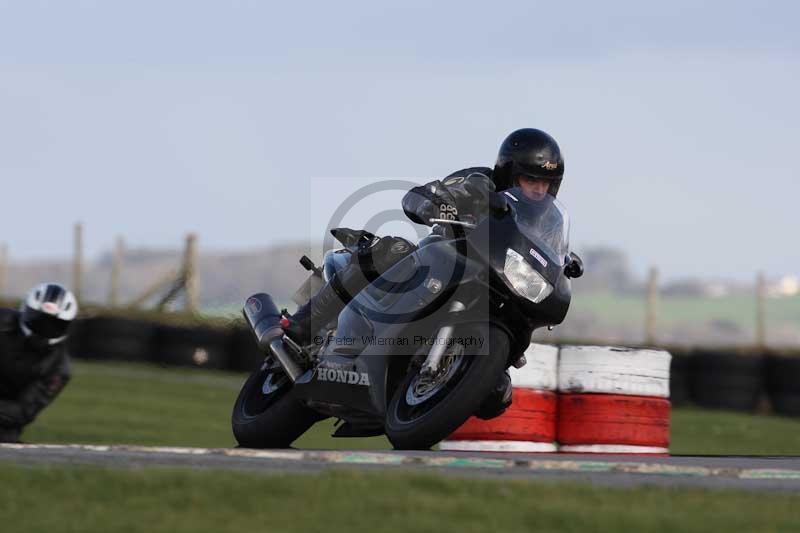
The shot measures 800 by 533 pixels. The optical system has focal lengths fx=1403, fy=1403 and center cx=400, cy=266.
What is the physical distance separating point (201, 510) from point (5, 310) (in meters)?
7.46

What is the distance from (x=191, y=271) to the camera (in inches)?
1059

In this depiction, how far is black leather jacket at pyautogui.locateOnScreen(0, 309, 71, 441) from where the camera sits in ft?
34.2

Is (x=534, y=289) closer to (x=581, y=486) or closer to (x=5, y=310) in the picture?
(x=581, y=486)

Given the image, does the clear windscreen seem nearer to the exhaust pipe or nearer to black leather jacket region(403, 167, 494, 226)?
black leather jacket region(403, 167, 494, 226)

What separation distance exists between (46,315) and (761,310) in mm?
16552

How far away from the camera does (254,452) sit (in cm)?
613

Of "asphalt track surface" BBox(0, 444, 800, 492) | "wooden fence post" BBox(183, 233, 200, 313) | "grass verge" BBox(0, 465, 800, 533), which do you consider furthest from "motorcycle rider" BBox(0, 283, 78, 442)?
"wooden fence post" BBox(183, 233, 200, 313)

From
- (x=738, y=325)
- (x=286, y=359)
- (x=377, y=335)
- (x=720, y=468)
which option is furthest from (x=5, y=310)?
(x=738, y=325)

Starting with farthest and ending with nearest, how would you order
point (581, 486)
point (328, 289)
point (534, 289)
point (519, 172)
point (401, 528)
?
point (328, 289)
point (519, 172)
point (534, 289)
point (581, 486)
point (401, 528)

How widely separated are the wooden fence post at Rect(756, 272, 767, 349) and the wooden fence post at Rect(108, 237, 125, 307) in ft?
38.3

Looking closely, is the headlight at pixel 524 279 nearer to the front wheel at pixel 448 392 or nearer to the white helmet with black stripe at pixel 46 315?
the front wheel at pixel 448 392

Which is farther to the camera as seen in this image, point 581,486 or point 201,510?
point 581,486

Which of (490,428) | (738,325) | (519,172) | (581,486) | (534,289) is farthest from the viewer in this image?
(738,325)

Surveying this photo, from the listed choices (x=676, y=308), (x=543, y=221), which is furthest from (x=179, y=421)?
(x=676, y=308)
